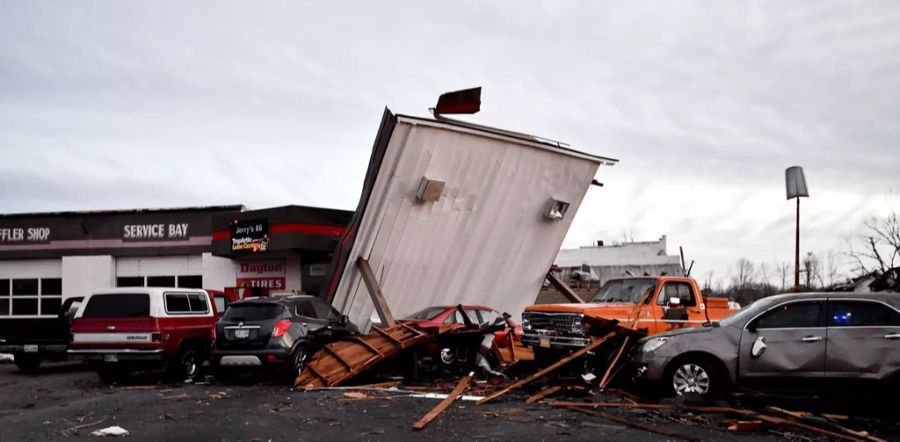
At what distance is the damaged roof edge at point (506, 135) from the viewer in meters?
15.7

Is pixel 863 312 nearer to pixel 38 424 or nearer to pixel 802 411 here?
pixel 802 411

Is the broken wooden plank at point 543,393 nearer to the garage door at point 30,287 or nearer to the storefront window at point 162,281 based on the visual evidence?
the storefront window at point 162,281

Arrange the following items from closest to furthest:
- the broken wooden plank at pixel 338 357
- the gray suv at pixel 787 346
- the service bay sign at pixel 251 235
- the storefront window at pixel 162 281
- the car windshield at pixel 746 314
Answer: the gray suv at pixel 787 346 → the car windshield at pixel 746 314 → the broken wooden plank at pixel 338 357 → the service bay sign at pixel 251 235 → the storefront window at pixel 162 281

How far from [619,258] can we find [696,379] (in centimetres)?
4677

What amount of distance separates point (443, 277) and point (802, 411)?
1086 centimetres

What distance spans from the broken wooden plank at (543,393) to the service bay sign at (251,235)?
1464 cm

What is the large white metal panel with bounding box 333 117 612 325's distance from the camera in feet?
54.6

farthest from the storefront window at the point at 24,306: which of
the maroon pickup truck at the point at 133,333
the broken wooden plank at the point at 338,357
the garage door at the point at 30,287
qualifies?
the broken wooden plank at the point at 338,357

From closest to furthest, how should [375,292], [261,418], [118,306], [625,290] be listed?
[261,418] < [118,306] < [625,290] < [375,292]

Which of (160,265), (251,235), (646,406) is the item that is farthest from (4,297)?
(646,406)

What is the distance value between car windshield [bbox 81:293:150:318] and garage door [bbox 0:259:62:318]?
17096 millimetres

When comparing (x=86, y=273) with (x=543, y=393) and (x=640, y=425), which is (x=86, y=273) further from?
(x=640, y=425)

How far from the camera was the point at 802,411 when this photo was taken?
9.47 metres

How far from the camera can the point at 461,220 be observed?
1834cm
